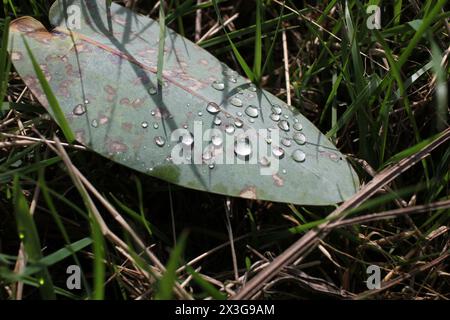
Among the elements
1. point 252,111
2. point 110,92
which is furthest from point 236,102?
point 110,92

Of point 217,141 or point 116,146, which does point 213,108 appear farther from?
point 116,146

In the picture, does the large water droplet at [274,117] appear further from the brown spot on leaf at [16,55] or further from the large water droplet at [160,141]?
the brown spot on leaf at [16,55]

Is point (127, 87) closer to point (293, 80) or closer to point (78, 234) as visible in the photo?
point (78, 234)

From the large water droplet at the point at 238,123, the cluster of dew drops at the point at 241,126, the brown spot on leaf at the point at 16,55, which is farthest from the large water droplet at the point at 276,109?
the brown spot on leaf at the point at 16,55

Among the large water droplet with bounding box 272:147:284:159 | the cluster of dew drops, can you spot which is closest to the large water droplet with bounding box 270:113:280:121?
the cluster of dew drops

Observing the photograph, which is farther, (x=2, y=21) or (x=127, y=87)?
(x=2, y=21)

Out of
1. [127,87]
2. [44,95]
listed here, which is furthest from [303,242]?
[44,95]

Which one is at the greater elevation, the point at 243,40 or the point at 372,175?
the point at 243,40
